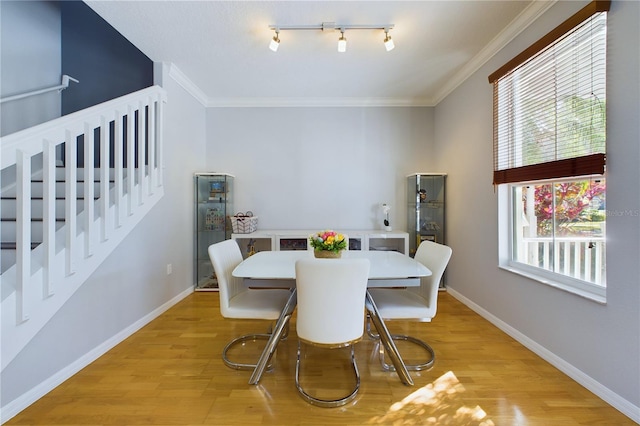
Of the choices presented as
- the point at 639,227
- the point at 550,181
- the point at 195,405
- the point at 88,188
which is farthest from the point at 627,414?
the point at 88,188

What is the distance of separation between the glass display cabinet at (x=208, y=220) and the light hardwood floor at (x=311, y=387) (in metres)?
1.29

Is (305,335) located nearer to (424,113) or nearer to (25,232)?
(25,232)

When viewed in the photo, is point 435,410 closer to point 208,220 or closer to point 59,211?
point 59,211

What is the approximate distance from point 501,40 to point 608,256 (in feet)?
6.42

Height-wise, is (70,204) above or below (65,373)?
above

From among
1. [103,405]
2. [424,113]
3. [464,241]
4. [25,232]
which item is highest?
[424,113]

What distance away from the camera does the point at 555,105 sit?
1838 millimetres

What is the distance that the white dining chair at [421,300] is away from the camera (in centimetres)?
177

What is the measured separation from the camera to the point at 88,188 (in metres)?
1.80

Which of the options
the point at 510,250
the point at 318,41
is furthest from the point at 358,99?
the point at 510,250

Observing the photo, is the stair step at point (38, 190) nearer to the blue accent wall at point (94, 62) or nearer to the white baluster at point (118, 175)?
the white baluster at point (118, 175)

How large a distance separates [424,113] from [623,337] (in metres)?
3.16

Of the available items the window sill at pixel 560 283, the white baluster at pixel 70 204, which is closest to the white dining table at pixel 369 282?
the window sill at pixel 560 283

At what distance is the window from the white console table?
1339 mm
